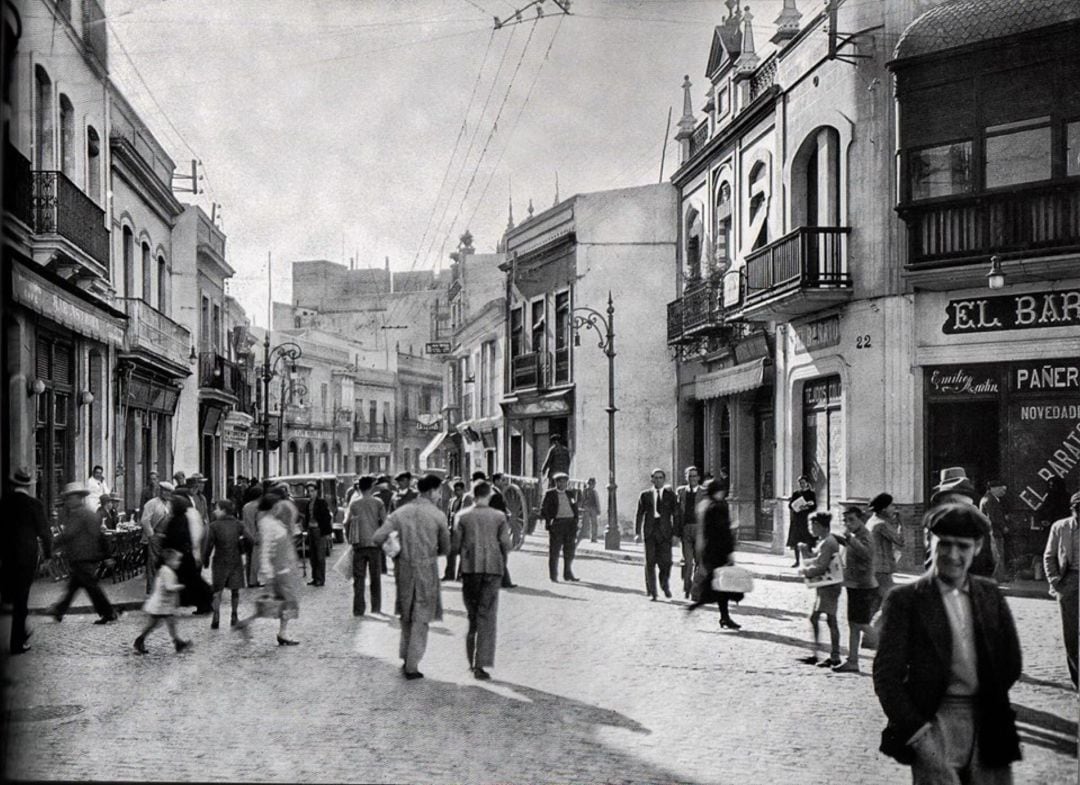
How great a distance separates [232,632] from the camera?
9469mm

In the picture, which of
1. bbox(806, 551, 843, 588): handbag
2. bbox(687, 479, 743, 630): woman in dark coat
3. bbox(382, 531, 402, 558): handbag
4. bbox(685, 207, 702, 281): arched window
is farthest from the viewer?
bbox(685, 207, 702, 281): arched window

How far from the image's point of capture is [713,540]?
29.4ft

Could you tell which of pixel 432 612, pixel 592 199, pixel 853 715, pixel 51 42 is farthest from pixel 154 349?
pixel 592 199

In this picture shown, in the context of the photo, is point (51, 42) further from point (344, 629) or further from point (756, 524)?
point (756, 524)

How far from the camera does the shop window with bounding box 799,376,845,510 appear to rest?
10.6 m

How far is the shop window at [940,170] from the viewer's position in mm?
10117

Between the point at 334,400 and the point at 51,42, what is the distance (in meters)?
32.9

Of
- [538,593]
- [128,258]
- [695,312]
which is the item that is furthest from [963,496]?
[695,312]

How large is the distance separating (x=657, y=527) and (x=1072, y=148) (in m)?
5.84

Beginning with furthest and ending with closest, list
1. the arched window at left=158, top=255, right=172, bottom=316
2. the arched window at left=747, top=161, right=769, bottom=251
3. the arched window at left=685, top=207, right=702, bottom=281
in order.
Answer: the arched window at left=685, top=207, right=702, bottom=281 → the arched window at left=747, top=161, right=769, bottom=251 → the arched window at left=158, top=255, right=172, bottom=316

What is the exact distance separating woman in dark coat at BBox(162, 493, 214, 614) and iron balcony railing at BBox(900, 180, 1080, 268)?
A: 700 cm

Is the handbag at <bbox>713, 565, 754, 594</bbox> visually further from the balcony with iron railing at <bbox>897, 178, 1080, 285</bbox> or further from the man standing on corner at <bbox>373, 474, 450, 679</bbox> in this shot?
the balcony with iron railing at <bbox>897, 178, 1080, 285</bbox>

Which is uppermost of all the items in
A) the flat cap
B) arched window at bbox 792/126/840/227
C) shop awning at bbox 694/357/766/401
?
arched window at bbox 792/126/840/227

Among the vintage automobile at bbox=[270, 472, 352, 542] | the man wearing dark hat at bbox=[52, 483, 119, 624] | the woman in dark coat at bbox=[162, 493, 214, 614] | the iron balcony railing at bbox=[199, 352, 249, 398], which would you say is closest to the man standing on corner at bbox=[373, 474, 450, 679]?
the woman in dark coat at bbox=[162, 493, 214, 614]
